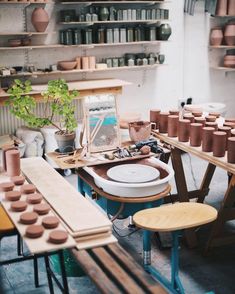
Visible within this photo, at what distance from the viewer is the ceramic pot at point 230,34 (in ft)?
21.3

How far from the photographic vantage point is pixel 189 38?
660 centimetres

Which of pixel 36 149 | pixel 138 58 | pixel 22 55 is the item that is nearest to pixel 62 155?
pixel 36 149

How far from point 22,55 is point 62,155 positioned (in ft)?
9.43

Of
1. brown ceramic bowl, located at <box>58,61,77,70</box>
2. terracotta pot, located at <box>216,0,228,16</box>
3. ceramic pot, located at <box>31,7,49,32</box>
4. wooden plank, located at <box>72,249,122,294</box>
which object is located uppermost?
terracotta pot, located at <box>216,0,228,16</box>

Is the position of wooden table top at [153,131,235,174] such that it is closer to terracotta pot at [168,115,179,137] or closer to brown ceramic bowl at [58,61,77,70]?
terracotta pot at [168,115,179,137]

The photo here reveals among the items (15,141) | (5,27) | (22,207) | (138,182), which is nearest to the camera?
(22,207)

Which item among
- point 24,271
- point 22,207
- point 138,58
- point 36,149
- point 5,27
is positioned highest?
point 5,27

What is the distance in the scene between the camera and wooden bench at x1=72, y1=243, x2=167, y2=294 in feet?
6.32

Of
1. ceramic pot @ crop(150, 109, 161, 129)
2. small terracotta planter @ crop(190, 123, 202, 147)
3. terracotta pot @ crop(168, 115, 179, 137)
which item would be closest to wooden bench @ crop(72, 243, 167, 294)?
small terracotta planter @ crop(190, 123, 202, 147)

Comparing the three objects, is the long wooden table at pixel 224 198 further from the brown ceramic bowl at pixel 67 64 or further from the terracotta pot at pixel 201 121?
the brown ceramic bowl at pixel 67 64

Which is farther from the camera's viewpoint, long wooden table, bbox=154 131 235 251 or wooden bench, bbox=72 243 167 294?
long wooden table, bbox=154 131 235 251

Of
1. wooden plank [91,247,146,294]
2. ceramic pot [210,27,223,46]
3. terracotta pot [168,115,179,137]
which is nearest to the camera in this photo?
wooden plank [91,247,146,294]

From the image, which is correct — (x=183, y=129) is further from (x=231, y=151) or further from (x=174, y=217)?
(x=174, y=217)

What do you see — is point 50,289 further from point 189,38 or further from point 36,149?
point 189,38
